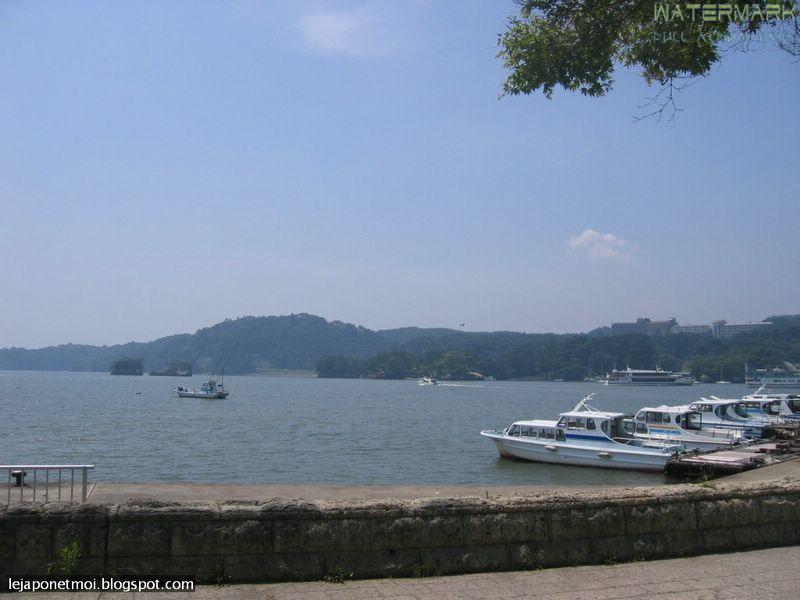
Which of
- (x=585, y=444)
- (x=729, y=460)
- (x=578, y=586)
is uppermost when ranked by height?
(x=578, y=586)

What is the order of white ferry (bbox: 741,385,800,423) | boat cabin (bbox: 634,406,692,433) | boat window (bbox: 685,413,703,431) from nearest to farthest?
boat cabin (bbox: 634,406,692,433) < boat window (bbox: 685,413,703,431) < white ferry (bbox: 741,385,800,423)

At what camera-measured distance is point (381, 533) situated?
7.02 m

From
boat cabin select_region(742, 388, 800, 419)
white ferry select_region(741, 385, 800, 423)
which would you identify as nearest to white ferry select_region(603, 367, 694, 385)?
boat cabin select_region(742, 388, 800, 419)

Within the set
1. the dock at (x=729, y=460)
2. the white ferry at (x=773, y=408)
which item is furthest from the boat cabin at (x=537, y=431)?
the white ferry at (x=773, y=408)

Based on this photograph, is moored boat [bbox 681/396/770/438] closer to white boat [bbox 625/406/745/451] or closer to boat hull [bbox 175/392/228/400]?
white boat [bbox 625/406/745/451]

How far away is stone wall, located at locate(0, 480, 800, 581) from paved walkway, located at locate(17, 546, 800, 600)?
6.4 inches

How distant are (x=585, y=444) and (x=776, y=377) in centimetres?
14036

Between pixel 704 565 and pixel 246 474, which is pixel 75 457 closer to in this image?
pixel 246 474

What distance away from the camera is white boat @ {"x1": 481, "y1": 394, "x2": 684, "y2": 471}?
1371 inches

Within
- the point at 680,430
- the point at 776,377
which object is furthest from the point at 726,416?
the point at 776,377

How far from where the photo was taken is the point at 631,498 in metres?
7.82

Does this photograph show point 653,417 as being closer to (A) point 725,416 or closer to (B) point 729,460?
(A) point 725,416

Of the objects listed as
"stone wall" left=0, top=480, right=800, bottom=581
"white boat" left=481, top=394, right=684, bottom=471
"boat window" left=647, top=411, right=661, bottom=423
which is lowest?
"white boat" left=481, top=394, right=684, bottom=471

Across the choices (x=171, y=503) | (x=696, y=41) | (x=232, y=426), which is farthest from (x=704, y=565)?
(x=232, y=426)
